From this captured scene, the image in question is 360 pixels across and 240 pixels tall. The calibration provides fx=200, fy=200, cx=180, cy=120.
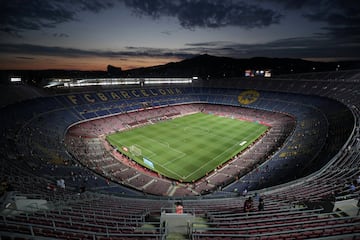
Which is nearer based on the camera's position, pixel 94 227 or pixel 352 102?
pixel 94 227

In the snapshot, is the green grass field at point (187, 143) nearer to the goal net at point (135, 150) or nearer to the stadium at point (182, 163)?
the goal net at point (135, 150)

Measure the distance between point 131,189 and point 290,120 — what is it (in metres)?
39.2

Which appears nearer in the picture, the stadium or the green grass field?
the stadium

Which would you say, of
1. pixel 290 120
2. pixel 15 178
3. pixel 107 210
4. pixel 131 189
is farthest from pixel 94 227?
pixel 290 120

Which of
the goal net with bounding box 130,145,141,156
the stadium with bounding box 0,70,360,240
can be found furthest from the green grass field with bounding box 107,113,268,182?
the stadium with bounding box 0,70,360,240

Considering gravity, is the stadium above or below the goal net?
above

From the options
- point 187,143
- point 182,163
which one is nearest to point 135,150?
point 182,163

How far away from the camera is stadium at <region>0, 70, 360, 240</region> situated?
732 centimetres

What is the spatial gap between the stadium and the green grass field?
0.22 meters

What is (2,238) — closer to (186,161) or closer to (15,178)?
(15,178)

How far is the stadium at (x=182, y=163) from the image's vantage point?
7.32 meters

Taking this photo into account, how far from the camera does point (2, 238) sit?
5.45 m

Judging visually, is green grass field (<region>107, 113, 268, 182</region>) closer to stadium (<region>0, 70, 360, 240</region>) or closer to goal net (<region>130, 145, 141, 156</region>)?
goal net (<region>130, 145, 141, 156</region>)

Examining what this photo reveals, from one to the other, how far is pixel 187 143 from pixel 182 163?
298 inches
